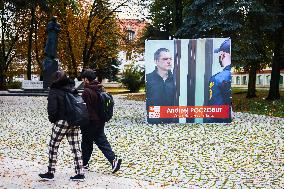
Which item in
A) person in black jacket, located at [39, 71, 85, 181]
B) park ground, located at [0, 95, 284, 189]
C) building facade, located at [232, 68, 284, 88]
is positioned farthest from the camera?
building facade, located at [232, 68, 284, 88]

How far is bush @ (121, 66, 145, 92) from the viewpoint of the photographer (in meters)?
47.2

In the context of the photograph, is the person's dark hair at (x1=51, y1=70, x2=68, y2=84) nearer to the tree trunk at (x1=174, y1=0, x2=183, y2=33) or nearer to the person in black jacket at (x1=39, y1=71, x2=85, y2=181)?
the person in black jacket at (x1=39, y1=71, x2=85, y2=181)

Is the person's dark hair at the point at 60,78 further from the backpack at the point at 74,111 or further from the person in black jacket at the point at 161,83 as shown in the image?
the person in black jacket at the point at 161,83

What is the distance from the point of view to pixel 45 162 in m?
8.36

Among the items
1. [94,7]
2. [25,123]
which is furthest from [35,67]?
[25,123]

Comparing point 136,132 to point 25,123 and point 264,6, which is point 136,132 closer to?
point 25,123

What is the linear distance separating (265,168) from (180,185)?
2.03m

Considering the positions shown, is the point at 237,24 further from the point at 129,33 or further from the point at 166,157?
the point at 129,33

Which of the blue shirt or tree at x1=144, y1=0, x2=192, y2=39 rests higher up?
tree at x1=144, y1=0, x2=192, y2=39

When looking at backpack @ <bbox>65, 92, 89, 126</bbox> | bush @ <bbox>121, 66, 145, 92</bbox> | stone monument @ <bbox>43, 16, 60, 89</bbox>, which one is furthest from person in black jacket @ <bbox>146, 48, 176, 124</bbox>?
bush @ <bbox>121, 66, 145, 92</bbox>

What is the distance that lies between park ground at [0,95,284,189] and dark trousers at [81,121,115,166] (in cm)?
33

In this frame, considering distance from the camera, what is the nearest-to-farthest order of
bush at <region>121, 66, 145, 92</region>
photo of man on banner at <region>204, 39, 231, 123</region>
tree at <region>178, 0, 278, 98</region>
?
1. photo of man on banner at <region>204, 39, 231, 123</region>
2. tree at <region>178, 0, 278, 98</region>
3. bush at <region>121, 66, 145, 92</region>

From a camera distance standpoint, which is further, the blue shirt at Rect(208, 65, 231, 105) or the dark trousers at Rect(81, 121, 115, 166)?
the blue shirt at Rect(208, 65, 231, 105)

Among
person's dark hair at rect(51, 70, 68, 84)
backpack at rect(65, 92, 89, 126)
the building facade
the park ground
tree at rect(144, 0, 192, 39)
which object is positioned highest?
tree at rect(144, 0, 192, 39)
